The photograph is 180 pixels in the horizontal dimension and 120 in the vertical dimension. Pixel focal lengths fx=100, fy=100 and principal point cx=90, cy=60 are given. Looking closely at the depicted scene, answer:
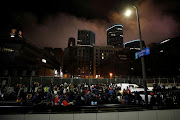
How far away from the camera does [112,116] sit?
4.97 metres

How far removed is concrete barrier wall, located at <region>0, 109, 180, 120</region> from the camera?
15.7ft

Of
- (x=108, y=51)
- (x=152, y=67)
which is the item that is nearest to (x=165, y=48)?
(x=152, y=67)

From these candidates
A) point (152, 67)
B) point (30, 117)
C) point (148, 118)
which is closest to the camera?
point (30, 117)

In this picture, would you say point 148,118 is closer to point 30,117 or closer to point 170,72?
point 30,117

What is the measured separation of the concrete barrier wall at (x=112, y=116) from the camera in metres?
4.78

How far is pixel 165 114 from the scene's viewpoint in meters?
5.38

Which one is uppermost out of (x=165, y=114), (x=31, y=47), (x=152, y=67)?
(x=31, y=47)

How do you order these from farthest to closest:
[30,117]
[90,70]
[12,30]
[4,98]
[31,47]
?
[90,70], [12,30], [31,47], [4,98], [30,117]

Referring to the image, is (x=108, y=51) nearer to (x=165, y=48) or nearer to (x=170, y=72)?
(x=165, y=48)

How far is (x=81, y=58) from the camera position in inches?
5281

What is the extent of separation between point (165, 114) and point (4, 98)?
603 inches

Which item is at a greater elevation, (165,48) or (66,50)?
(66,50)

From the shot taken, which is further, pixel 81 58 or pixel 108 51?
pixel 81 58

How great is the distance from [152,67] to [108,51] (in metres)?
63.3
